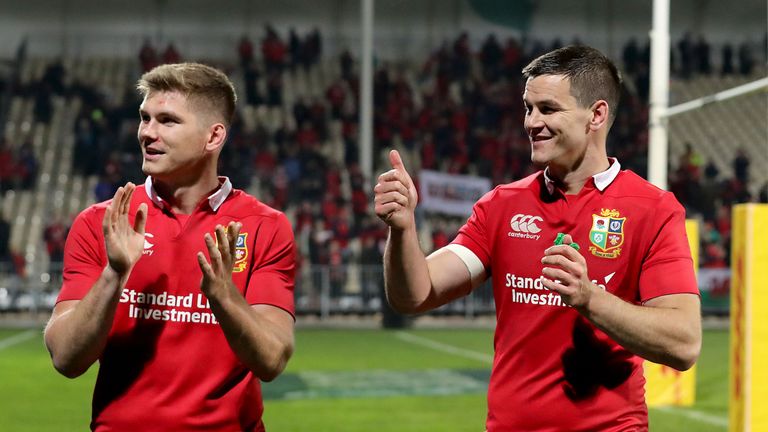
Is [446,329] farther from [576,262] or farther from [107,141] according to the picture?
[576,262]

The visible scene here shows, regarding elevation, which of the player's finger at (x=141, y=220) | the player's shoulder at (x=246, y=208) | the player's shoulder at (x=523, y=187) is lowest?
the player's finger at (x=141, y=220)

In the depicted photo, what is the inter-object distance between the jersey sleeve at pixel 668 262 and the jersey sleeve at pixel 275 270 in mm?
1137

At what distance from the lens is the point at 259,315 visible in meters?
3.69

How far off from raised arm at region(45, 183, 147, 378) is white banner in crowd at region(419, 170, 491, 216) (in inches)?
866

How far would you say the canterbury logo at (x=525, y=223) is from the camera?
3.96 meters

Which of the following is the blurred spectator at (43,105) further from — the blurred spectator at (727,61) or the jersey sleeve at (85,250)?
the jersey sleeve at (85,250)

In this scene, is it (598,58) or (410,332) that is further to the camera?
(410,332)

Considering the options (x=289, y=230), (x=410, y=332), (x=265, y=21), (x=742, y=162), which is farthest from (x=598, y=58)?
(x=265, y=21)

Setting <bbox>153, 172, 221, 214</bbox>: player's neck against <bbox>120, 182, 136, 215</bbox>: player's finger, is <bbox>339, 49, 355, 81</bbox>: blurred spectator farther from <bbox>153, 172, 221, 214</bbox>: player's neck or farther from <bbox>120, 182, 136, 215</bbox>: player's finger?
<bbox>120, 182, 136, 215</bbox>: player's finger

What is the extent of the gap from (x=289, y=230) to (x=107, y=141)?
2442 cm

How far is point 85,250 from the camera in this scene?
385 centimetres

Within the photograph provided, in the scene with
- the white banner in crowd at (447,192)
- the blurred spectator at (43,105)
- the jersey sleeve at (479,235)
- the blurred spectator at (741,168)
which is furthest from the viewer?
the blurred spectator at (43,105)

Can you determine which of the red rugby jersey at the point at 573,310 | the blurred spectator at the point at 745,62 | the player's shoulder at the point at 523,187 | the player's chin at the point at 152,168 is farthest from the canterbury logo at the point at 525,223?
the blurred spectator at the point at 745,62

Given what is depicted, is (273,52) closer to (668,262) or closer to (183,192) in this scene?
(183,192)
